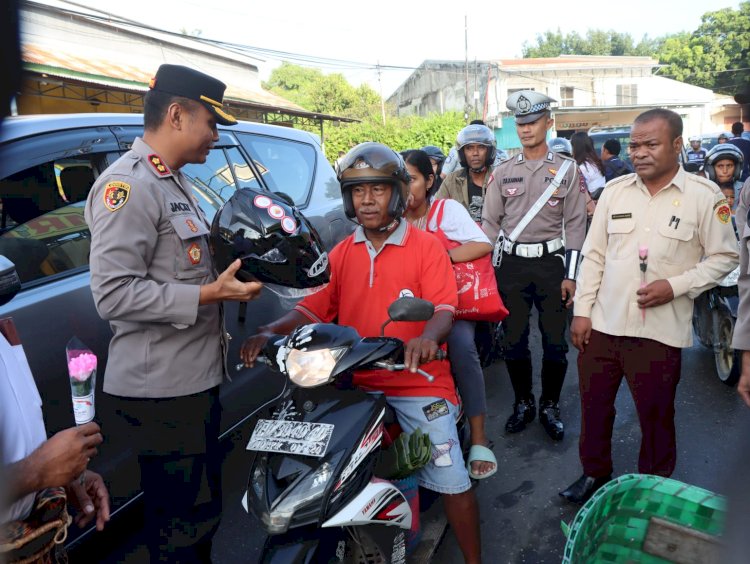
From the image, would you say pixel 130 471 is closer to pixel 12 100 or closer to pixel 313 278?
pixel 313 278

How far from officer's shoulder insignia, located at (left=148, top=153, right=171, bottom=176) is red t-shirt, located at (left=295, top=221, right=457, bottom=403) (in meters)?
0.74

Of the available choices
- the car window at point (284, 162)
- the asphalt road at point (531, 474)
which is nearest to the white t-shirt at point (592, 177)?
the asphalt road at point (531, 474)

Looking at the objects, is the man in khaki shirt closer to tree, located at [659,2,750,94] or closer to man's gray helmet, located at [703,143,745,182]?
tree, located at [659,2,750,94]

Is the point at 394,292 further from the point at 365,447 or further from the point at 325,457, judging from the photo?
the point at 325,457

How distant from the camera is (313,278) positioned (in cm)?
186

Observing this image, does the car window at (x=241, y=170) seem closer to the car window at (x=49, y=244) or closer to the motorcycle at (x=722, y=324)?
the car window at (x=49, y=244)

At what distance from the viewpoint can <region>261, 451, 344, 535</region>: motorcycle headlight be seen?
1.70 m

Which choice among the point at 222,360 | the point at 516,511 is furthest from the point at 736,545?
the point at 516,511

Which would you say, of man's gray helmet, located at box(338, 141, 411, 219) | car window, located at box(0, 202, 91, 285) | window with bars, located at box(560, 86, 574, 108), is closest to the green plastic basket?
man's gray helmet, located at box(338, 141, 411, 219)

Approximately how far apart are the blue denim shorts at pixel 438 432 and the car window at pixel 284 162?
2053 millimetres

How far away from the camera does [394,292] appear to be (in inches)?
92.1

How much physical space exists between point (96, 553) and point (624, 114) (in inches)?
1430

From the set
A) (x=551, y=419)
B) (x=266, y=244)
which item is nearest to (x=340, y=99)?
(x=551, y=419)

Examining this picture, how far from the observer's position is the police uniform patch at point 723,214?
2.59 meters
